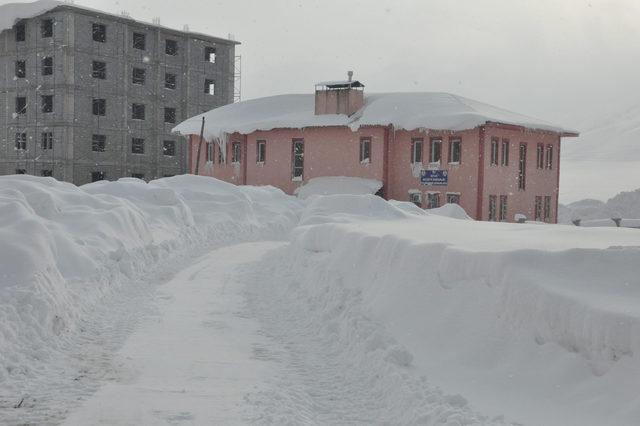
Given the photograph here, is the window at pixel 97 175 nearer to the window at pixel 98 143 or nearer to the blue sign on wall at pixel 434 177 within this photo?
the window at pixel 98 143

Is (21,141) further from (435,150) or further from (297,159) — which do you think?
(435,150)

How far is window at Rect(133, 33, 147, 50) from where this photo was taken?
48.6 meters

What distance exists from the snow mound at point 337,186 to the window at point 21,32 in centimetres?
2911

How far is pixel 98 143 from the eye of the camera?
46438 millimetres

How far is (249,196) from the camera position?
2467cm

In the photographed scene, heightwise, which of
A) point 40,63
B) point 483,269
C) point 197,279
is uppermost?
point 40,63

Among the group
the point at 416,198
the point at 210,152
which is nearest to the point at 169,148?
the point at 210,152

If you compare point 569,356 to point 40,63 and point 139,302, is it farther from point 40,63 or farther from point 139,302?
point 40,63

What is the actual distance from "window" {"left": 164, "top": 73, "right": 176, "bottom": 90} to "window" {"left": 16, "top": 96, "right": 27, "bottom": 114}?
34.5ft

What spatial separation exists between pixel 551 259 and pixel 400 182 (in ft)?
76.6

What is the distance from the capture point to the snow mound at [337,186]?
93.8 feet

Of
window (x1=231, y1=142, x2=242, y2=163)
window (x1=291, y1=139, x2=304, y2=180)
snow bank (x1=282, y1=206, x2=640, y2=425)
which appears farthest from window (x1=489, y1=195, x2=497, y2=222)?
snow bank (x1=282, y1=206, x2=640, y2=425)

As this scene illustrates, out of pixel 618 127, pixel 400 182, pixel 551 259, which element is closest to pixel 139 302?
pixel 551 259

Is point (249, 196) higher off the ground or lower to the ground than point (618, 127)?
lower
